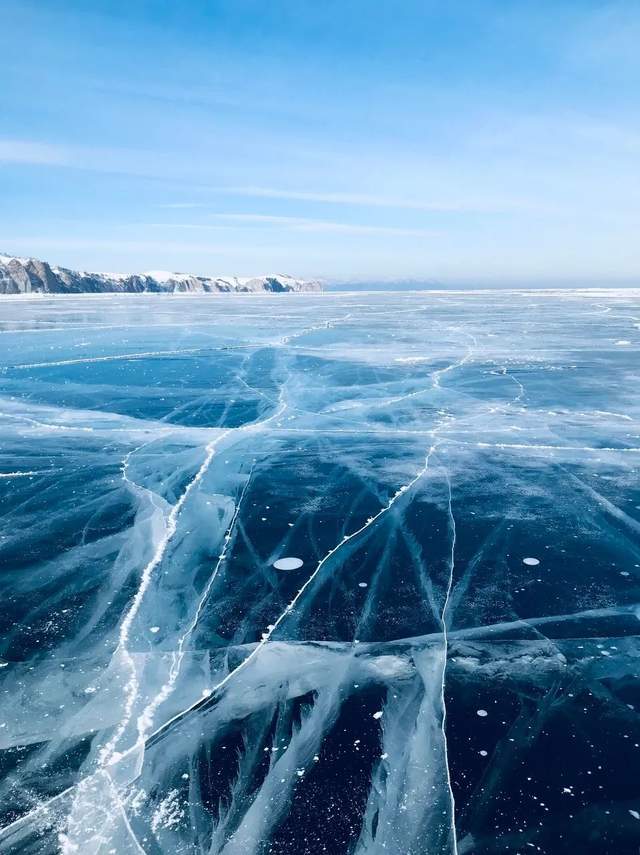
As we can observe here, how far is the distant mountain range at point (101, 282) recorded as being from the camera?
10006 centimetres

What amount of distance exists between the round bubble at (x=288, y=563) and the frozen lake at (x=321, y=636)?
1.7 inches

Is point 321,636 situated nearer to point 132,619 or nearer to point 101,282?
point 132,619

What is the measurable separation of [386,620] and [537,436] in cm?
Answer: 560

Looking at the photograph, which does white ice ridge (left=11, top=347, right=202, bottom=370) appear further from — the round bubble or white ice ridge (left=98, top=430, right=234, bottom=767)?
the round bubble

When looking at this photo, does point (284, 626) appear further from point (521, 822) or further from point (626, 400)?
point (626, 400)

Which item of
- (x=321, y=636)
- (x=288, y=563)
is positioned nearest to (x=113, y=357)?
(x=288, y=563)

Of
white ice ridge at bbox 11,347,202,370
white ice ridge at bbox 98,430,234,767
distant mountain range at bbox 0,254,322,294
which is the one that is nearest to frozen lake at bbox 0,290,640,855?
white ice ridge at bbox 98,430,234,767

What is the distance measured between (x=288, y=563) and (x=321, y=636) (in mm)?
1155

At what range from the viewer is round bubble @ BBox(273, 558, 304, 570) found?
204 inches

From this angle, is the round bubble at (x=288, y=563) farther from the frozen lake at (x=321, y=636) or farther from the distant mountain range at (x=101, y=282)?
the distant mountain range at (x=101, y=282)

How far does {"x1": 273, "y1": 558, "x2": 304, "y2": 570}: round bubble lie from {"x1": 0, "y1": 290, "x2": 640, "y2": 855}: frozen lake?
44 millimetres

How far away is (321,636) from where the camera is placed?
13.7ft

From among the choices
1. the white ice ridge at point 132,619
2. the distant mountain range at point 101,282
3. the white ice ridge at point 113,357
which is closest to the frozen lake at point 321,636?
the white ice ridge at point 132,619

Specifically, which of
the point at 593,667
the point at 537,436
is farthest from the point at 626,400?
the point at 593,667
